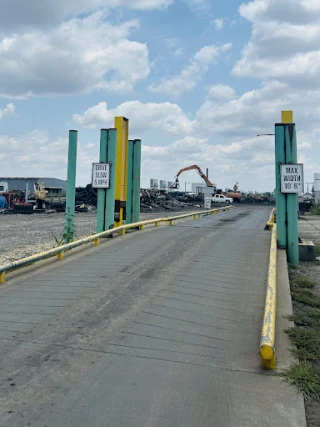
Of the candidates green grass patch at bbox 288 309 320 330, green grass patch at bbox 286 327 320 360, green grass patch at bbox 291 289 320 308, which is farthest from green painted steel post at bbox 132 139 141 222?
green grass patch at bbox 286 327 320 360

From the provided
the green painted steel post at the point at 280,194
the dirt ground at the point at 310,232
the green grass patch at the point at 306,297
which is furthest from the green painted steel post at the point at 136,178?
the green grass patch at the point at 306,297

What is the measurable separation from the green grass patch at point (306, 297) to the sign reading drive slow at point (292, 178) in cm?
334

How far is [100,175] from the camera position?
11.1 metres

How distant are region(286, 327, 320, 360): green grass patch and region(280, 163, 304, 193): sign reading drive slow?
534cm

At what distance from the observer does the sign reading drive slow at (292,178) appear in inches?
374

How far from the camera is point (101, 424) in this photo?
2762mm

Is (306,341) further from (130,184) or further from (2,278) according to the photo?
(130,184)

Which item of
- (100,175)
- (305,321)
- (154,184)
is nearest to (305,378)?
(305,321)

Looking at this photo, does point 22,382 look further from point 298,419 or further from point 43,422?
point 298,419

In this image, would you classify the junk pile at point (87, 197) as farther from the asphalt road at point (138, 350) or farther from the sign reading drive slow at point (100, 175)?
the asphalt road at point (138, 350)

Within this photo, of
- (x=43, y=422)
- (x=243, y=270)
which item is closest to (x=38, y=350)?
(x=43, y=422)

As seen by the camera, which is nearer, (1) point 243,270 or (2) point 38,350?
(2) point 38,350

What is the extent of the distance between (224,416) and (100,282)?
→ 3.66 meters

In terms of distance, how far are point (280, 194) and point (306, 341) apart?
19.7 feet
